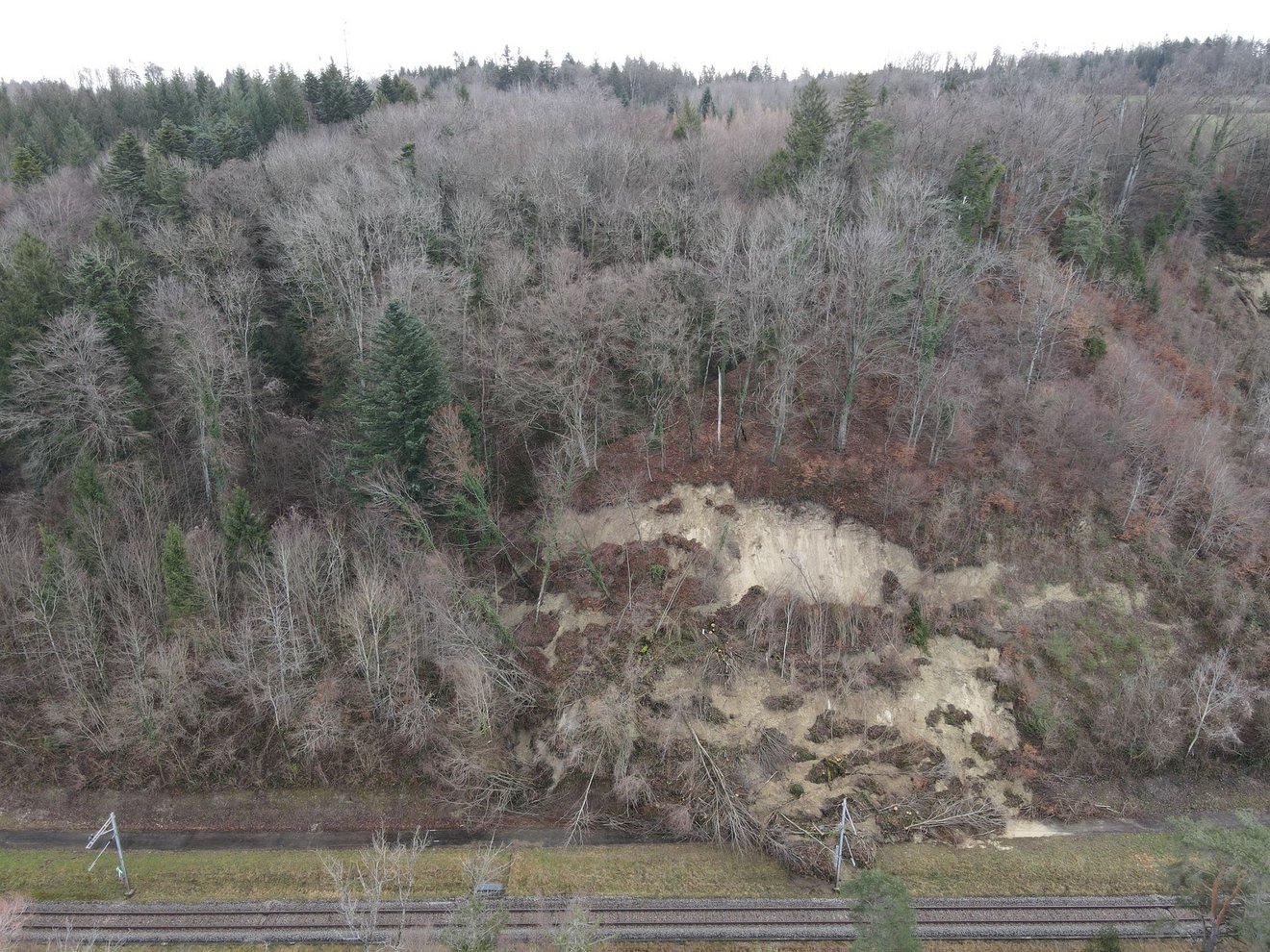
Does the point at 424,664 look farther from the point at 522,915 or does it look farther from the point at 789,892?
the point at 789,892

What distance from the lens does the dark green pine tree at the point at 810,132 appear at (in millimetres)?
47250

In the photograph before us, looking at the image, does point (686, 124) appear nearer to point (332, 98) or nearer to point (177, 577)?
point (332, 98)

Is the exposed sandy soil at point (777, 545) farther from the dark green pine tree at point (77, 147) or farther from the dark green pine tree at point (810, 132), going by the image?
the dark green pine tree at point (77, 147)

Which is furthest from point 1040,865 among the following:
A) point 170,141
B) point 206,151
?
point 170,141

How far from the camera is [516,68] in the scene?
103 m

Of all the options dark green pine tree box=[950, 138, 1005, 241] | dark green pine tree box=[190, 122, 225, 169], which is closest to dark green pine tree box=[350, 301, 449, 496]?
dark green pine tree box=[950, 138, 1005, 241]

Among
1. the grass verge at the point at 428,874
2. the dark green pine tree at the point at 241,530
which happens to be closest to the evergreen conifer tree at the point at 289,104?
the dark green pine tree at the point at 241,530

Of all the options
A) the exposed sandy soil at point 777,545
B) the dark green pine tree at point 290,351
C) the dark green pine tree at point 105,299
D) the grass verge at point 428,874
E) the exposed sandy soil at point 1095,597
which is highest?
the dark green pine tree at point 105,299

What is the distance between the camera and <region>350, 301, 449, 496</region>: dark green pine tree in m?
31.2

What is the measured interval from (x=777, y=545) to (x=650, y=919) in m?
16.8

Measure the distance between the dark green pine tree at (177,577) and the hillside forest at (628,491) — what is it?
146 millimetres

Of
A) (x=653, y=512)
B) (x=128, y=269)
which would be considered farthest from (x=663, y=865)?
(x=128, y=269)

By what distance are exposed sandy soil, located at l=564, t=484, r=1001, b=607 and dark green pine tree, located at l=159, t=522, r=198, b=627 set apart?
1644 centimetres

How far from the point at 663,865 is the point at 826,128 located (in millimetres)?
46006
